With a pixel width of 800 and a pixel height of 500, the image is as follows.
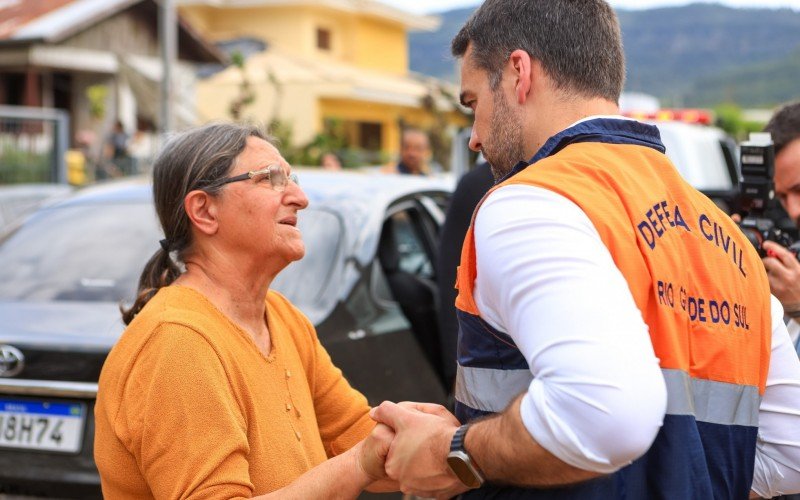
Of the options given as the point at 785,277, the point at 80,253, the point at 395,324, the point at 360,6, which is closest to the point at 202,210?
the point at 785,277

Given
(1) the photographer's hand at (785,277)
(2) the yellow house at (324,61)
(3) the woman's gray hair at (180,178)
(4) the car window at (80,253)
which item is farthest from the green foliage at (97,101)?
(1) the photographer's hand at (785,277)

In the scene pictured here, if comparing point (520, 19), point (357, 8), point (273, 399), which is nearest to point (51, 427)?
point (273, 399)

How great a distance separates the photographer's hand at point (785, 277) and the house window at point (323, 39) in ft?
124

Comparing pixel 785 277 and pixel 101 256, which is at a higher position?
pixel 785 277

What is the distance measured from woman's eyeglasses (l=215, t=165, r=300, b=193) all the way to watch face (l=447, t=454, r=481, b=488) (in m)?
1.13

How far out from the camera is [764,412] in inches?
83.5

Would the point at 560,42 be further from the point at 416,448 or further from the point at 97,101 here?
the point at 97,101

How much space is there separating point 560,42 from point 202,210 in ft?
3.68

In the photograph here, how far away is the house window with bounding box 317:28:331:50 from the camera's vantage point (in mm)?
39719

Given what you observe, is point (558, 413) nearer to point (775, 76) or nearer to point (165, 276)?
point (165, 276)

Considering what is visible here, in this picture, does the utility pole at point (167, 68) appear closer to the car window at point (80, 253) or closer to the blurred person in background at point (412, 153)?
the blurred person in background at point (412, 153)

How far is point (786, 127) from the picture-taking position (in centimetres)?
Answer: 351

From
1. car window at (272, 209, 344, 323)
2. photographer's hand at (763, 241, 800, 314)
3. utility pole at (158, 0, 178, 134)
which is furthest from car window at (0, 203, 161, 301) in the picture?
utility pole at (158, 0, 178, 134)

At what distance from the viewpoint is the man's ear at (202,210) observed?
2637mm
